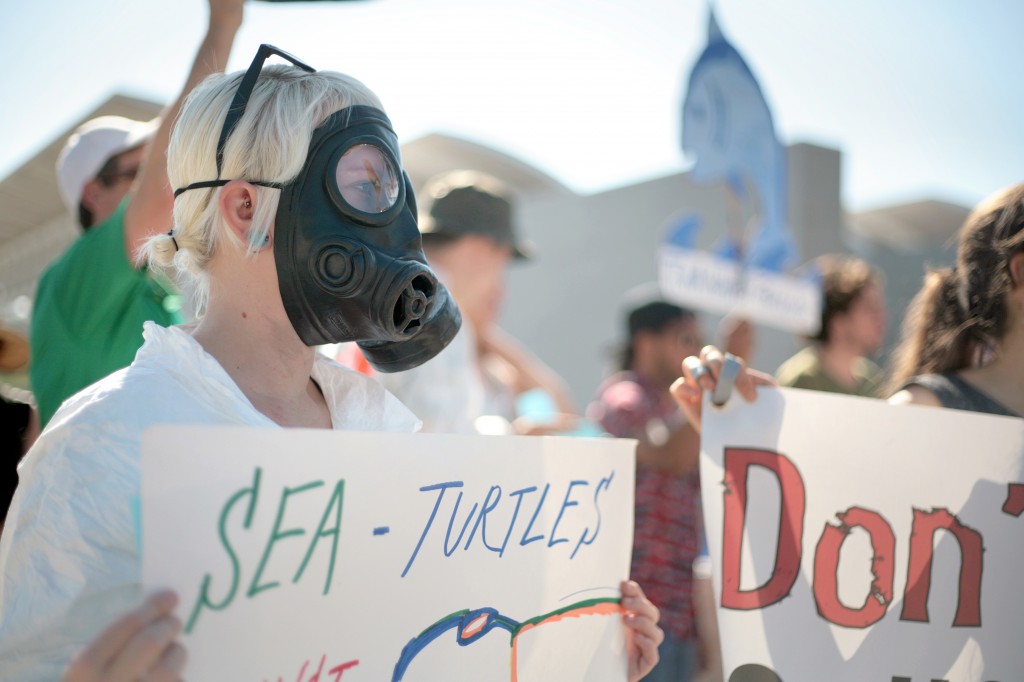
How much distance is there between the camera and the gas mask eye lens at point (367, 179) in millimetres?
1591

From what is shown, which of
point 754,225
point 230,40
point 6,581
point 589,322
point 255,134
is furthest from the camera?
point 589,322

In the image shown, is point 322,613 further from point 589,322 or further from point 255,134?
point 589,322

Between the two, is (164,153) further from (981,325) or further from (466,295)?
(981,325)

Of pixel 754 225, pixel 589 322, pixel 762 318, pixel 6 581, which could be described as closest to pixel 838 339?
pixel 762 318

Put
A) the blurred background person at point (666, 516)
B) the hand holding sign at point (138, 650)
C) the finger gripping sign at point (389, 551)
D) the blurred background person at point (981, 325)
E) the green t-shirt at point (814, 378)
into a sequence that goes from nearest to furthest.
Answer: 1. the hand holding sign at point (138, 650)
2. the finger gripping sign at point (389, 551)
3. the blurred background person at point (981, 325)
4. the blurred background person at point (666, 516)
5. the green t-shirt at point (814, 378)

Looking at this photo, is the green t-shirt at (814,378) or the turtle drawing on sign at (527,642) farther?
the green t-shirt at (814,378)

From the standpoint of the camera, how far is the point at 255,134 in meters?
1.58

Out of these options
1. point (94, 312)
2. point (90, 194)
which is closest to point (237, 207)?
point (94, 312)

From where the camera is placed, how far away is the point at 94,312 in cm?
242

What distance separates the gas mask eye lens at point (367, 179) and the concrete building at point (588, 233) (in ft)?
22.2

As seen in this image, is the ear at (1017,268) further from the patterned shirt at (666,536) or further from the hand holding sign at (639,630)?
the patterned shirt at (666,536)

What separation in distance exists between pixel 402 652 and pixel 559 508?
16.2 inches

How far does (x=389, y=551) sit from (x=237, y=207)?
0.62 m

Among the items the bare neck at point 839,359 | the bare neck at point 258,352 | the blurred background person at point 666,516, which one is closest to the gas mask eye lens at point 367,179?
the bare neck at point 258,352
